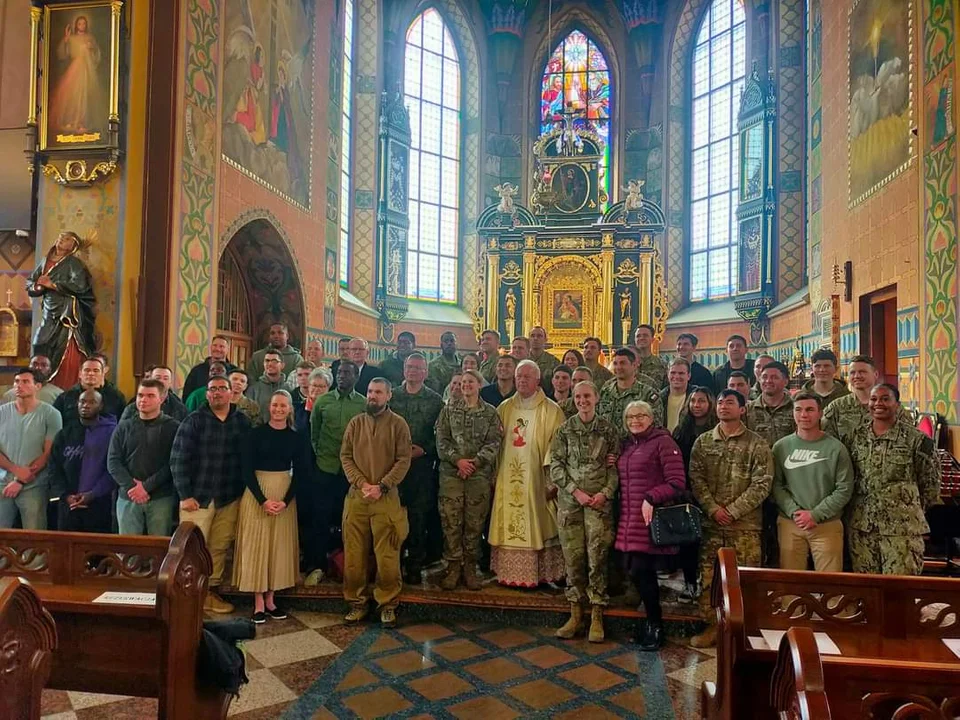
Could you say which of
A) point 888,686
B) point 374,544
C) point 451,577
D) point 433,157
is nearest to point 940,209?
point 451,577

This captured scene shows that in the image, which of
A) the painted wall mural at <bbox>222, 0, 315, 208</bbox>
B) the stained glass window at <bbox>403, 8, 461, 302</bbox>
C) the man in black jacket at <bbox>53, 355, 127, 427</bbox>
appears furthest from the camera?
the stained glass window at <bbox>403, 8, 461, 302</bbox>

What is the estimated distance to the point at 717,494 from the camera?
395 centimetres

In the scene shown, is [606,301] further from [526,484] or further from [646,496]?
[646,496]

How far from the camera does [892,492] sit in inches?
Answer: 141

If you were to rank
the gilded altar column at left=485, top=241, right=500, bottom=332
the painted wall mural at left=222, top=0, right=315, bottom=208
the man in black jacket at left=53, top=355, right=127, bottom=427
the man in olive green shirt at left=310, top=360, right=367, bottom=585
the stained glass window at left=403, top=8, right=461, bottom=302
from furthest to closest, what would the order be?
the stained glass window at left=403, top=8, right=461, bottom=302 → the gilded altar column at left=485, top=241, right=500, bottom=332 → the painted wall mural at left=222, top=0, right=315, bottom=208 → the man in olive green shirt at left=310, top=360, right=367, bottom=585 → the man in black jacket at left=53, top=355, right=127, bottom=427

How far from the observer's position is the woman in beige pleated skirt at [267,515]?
4223 mm

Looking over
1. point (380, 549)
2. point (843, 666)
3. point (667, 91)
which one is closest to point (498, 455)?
point (380, 549)

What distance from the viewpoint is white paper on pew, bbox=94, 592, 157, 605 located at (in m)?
2.52

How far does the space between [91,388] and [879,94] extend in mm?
7918

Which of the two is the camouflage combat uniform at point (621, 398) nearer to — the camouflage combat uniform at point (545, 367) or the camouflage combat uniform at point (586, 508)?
the camouflage combat uniform at point (586, 508)

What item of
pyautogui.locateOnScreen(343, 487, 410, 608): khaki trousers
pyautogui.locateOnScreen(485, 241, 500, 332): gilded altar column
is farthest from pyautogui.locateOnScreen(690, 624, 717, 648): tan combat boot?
pyautogui.locateOnScreen(485, 241, 500, 332): gilded altar column

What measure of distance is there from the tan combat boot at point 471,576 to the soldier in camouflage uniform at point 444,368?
6.42 feet

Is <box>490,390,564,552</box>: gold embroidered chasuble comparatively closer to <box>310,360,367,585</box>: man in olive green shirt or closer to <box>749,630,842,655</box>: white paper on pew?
<box>310,360,367,585</box>: man in olive green shirt

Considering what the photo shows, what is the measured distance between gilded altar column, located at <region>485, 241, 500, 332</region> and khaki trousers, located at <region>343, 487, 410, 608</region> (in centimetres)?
888
